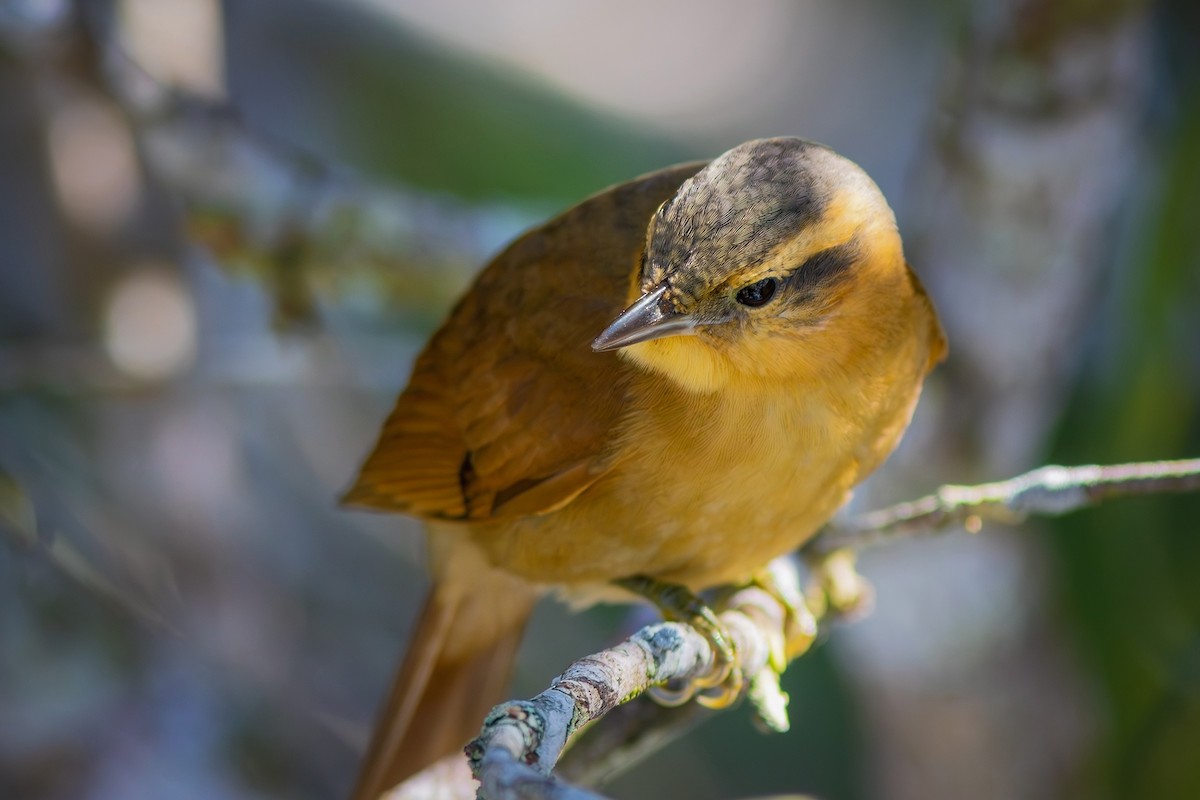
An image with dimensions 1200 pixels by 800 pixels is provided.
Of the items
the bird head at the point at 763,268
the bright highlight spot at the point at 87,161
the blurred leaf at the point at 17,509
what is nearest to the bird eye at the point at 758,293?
the bird head at the point at 763,268

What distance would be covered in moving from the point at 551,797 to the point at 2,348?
10.5 feet

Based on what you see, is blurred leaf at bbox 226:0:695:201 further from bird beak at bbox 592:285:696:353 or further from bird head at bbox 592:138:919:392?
bird beak at bbox 592:285:696:353

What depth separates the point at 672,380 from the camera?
260 centimetres

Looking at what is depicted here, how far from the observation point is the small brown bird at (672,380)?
7.62 feet

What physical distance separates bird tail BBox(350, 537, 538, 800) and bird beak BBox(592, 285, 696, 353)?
1174mm

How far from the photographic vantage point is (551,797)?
1.40 meters

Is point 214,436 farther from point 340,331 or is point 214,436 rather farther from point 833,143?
point 833,143

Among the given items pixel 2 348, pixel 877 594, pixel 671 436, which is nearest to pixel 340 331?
pixel 2 348

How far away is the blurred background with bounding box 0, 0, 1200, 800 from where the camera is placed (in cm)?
374

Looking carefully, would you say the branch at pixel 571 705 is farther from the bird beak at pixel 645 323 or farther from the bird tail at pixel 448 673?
the bird tail at pixel 448 673

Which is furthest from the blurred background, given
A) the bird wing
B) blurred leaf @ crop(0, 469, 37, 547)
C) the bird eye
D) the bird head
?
the bird eye

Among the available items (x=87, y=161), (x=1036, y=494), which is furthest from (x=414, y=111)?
(x=1036, y=494)

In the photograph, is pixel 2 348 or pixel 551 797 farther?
pixel 2 348

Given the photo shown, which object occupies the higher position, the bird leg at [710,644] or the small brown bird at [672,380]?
the small brown bird at [672,380]
